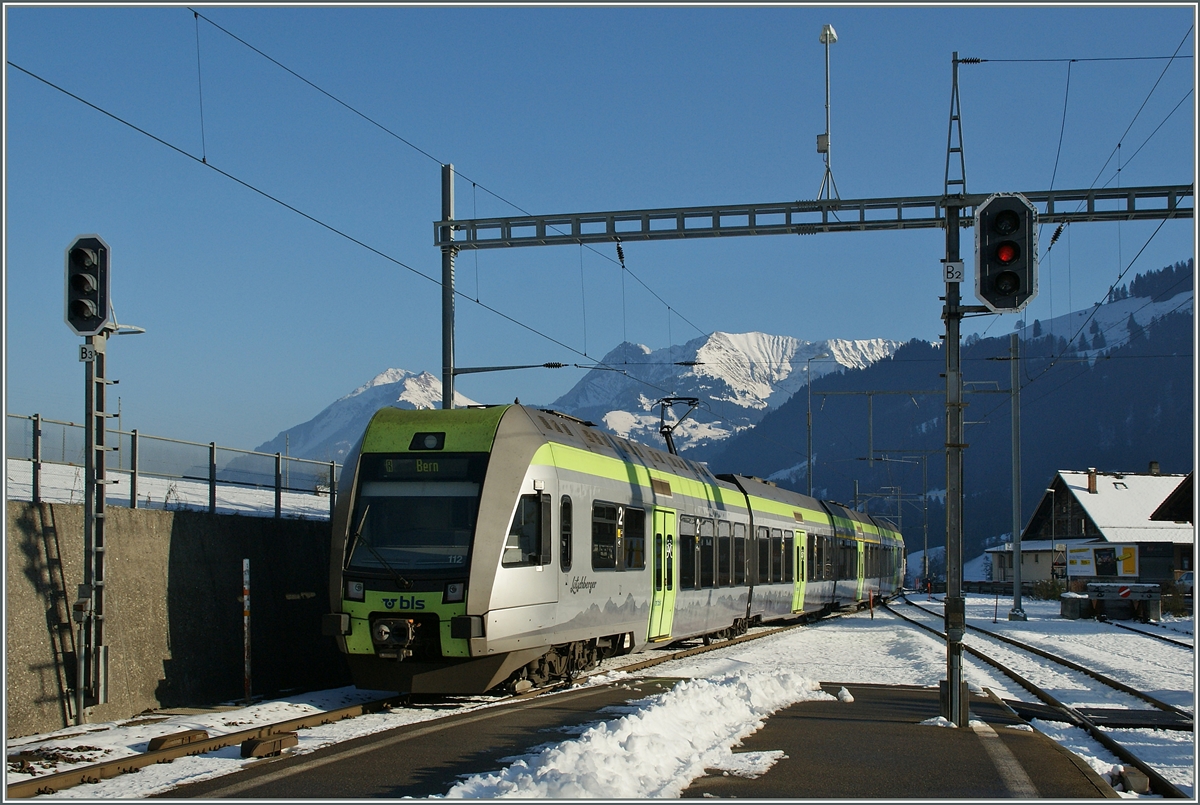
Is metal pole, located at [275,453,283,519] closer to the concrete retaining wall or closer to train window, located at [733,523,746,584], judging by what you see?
the concrete retaining wall

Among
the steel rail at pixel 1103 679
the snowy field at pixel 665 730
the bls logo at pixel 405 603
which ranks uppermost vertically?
the bls logo at pixel 405 603

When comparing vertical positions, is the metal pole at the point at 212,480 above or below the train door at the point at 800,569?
above

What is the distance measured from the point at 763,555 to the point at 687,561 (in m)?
6.67

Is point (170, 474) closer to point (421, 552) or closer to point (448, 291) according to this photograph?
point (421, 552)

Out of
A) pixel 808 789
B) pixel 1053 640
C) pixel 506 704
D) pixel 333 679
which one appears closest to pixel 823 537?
pixel 1053 640

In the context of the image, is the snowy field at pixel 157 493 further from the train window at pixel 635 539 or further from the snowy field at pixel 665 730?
the train window at pixel 635 539

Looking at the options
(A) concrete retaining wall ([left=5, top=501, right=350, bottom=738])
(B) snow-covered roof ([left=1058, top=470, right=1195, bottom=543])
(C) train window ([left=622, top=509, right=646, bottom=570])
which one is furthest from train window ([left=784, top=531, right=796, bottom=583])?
(B) snow-covered roof ([left=1058, top=470, right=1195, bottom=543])

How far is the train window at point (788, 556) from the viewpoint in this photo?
29.3m

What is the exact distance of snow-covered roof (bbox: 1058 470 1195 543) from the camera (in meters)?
64.7

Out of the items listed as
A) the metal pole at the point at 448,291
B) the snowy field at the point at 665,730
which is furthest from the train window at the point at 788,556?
the metal pole at the point at 448,291

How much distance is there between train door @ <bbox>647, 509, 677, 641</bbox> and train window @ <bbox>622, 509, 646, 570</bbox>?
2.00ft

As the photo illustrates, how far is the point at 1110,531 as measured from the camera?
65.4 m

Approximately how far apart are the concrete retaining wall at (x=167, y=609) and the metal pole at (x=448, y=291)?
399cm

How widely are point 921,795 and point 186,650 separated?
940 cm
